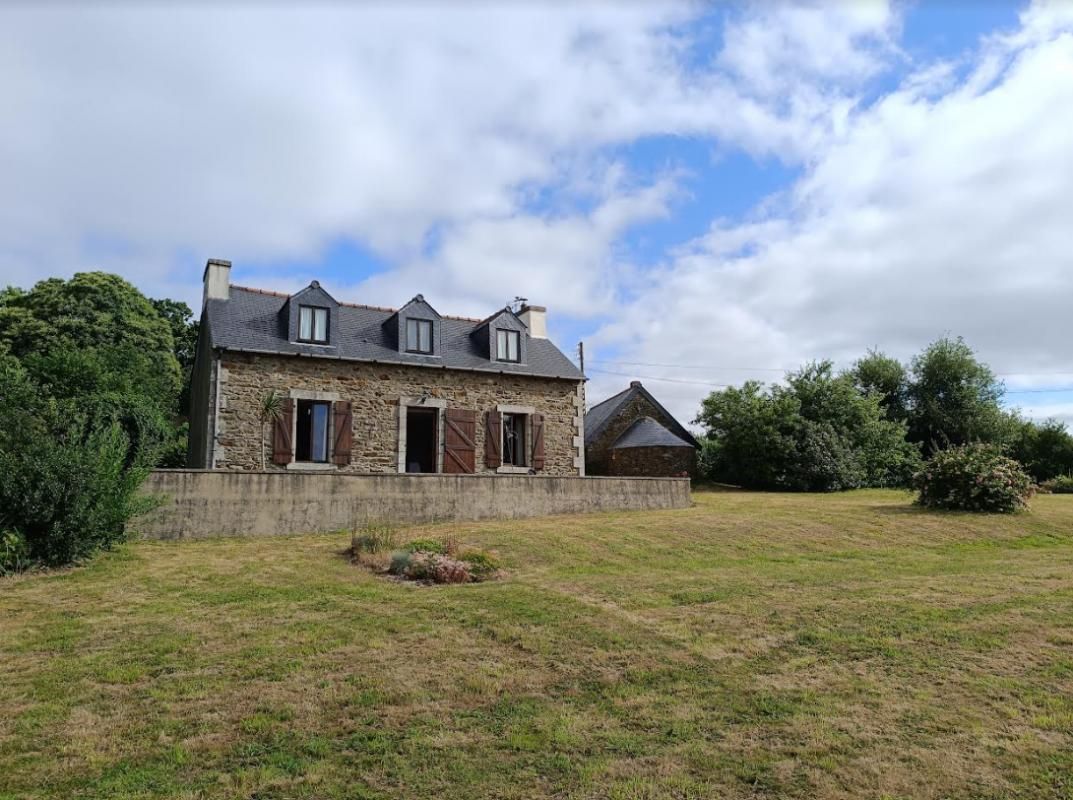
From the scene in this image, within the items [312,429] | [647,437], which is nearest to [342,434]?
[312,429]

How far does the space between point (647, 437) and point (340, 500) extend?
1545 centimetres

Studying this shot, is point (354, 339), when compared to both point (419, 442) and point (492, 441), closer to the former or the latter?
point (419, 442)

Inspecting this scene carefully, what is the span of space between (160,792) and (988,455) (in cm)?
1804

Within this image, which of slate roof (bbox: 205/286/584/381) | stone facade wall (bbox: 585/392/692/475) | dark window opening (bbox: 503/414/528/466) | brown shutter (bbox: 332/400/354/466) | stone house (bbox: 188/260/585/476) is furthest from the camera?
stone facade wall (bbox: 585/392/692/475)

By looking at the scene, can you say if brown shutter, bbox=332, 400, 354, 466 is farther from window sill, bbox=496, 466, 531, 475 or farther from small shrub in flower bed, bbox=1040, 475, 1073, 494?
small shrub in flower bed, bbox=1040, 475, 1073, 494

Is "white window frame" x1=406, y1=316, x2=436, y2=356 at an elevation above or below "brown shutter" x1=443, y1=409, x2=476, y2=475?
above

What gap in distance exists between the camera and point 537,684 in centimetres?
508

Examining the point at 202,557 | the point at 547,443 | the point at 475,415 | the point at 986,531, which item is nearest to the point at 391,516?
the point at 202,557

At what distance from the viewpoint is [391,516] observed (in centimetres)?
1365

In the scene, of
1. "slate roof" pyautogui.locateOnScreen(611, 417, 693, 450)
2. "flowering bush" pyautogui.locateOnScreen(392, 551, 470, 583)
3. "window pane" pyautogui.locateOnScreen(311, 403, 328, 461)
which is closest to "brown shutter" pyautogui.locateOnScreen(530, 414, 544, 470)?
"window pane" pyautogui.locateOnScreen(311, 403, 328, 461)

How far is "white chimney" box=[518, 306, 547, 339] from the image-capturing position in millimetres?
22156

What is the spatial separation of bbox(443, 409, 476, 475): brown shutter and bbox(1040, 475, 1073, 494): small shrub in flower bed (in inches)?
939

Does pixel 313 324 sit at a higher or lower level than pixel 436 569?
higher

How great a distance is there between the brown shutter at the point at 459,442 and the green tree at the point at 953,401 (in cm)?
2503
